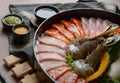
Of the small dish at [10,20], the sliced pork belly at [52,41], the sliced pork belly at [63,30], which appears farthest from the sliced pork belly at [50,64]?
the small dish at [10,20]

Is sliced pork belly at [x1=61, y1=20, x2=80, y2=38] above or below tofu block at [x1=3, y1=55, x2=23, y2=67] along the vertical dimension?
above

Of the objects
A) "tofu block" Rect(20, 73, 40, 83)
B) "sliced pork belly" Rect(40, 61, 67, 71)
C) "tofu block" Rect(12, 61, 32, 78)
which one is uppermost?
"sliced pork belly" Rect(40, 61, 67, 71)

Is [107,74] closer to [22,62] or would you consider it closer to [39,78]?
[39,78]

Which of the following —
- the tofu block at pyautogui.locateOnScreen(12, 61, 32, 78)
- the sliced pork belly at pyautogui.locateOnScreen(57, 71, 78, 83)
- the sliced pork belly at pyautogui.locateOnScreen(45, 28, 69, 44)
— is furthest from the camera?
the sliced pork belly at pyautogui.locateOnScreen(45, 28, 69, 44)

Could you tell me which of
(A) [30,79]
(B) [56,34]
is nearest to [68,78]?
(A) [30,79]

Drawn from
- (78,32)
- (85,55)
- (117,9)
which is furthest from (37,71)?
(117,9)

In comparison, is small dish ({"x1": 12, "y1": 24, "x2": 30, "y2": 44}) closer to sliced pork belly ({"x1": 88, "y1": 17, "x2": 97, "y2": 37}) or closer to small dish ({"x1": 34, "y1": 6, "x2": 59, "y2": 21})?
small dish ({"x1": 34, "y1": 6, "x2": 59, "y2": 21})

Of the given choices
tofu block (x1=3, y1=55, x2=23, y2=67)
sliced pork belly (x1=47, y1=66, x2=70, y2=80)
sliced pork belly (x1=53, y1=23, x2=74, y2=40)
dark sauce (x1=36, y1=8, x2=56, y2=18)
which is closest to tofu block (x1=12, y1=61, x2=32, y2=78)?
tofu block (x1=3, y1=55, x2=23, y2=67)
